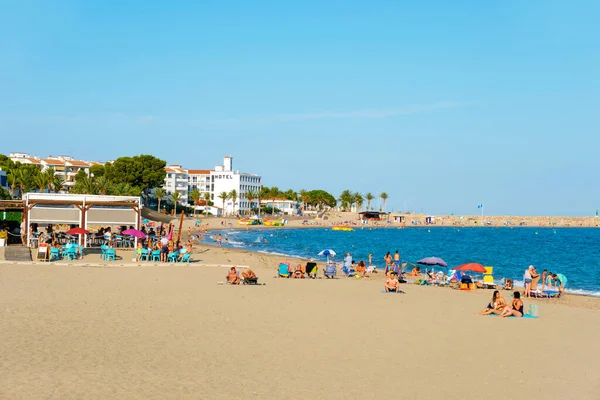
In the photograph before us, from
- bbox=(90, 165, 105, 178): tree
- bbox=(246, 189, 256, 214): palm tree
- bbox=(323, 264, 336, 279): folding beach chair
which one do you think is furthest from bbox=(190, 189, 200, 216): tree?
bbox=(323, 264, 336, 279): folding beach chair

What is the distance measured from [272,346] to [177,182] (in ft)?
425

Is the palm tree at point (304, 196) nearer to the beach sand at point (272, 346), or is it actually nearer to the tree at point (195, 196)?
the tree at point (195, 196)

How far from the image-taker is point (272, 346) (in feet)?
38.2

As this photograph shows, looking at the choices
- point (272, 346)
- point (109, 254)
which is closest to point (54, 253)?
point (109, 254)

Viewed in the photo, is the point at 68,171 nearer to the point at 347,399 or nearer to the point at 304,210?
the point at 304,210

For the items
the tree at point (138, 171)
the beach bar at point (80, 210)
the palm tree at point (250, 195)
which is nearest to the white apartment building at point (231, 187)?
the palm tree at point (250, 195)

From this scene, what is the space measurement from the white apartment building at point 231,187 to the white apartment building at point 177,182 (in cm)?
1048

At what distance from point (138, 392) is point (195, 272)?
674 inches

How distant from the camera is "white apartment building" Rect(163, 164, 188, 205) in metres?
136

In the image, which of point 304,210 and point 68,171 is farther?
point 304,210

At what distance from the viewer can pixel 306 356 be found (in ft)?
35.9

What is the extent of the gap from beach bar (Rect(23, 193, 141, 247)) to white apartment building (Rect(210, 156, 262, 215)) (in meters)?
113

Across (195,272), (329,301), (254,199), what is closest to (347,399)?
(329,301)

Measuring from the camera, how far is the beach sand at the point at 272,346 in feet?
29.3
